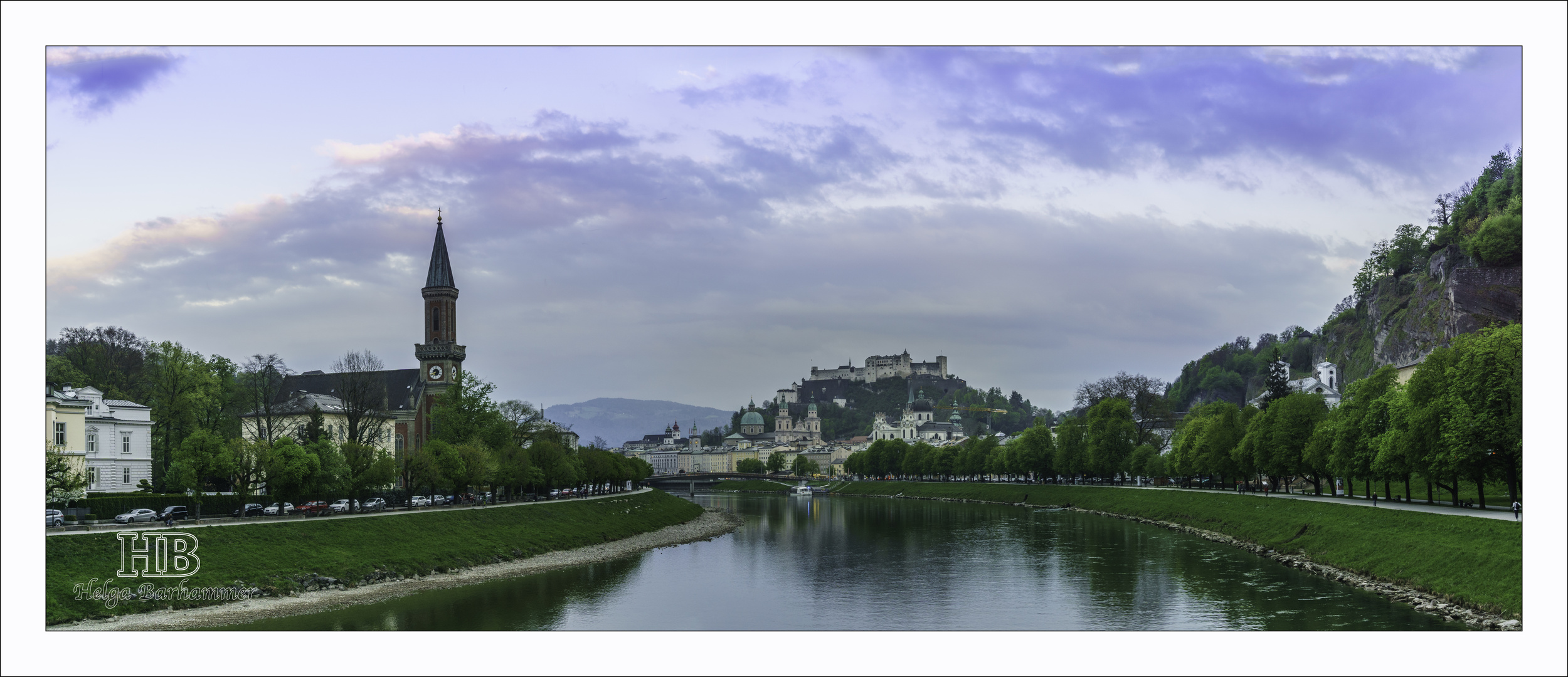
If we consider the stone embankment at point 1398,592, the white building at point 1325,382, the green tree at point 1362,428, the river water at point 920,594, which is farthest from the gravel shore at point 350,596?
the white building at point 1325,382

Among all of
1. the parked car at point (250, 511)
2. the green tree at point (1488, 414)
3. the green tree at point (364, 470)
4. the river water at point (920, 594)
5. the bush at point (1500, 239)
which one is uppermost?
the bush at point (1500, 239)

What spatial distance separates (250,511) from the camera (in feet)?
167

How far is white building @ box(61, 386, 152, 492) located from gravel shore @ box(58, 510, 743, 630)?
22874 mm

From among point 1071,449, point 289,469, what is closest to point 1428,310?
point 1071,449

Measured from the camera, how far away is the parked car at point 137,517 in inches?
1640

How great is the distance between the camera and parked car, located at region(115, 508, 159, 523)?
41.7m

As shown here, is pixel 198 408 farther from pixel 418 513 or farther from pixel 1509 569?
pixel 1509 569

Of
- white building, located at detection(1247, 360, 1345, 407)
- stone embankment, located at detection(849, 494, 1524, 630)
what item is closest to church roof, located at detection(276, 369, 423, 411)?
stone embankment, located at detection(849, 494, 1524, 630)

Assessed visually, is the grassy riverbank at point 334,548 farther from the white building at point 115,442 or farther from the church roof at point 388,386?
the church roof at point 388,386

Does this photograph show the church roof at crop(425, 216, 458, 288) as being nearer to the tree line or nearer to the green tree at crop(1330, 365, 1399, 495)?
the tree line

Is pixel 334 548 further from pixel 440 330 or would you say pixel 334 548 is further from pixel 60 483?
pixel 440 330

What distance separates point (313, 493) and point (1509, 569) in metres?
43.7

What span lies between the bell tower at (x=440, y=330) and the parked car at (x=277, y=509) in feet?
110

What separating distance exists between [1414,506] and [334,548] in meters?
43.6
